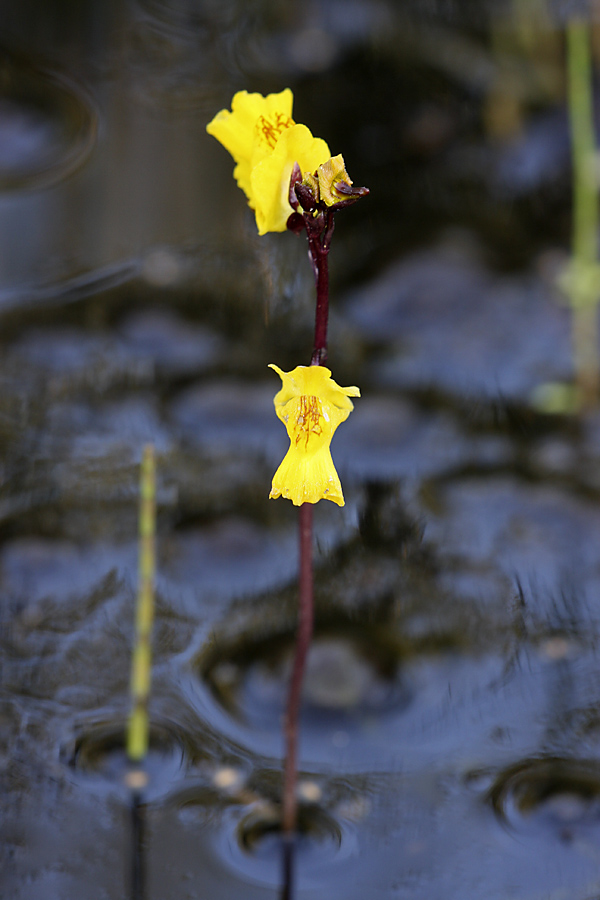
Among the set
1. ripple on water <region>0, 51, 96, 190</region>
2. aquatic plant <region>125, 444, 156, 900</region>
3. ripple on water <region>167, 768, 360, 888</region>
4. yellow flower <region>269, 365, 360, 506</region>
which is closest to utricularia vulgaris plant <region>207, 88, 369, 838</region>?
yellow flower <region>269, 365, 360, 506</region>

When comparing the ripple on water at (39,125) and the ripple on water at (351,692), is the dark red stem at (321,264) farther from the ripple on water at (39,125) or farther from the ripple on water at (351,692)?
the ripple on water at (39,125)

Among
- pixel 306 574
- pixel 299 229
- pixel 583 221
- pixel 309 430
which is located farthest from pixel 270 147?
pixel 583 221

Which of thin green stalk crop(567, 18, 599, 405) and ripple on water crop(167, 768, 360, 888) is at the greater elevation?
thin green stalk crop(567, 18, 599, 405)

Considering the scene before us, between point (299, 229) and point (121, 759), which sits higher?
point (299, 229)

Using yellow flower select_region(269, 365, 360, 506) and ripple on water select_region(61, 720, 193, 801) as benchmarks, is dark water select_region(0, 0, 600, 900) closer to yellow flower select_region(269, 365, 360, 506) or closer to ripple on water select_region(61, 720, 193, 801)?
ripple on water select_region(61, 720, 193, 801)

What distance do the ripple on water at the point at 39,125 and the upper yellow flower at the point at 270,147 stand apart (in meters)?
0.98

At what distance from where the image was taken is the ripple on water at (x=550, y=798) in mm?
958

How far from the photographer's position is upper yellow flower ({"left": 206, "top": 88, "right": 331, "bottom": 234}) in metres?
0.72

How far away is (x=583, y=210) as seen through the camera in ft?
5.40

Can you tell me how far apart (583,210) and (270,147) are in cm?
103

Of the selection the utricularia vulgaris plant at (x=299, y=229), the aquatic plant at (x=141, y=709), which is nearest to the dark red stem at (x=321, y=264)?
the utricularia vulgaris plant at (x=299, y=229)

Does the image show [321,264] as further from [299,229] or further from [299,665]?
[299,665]

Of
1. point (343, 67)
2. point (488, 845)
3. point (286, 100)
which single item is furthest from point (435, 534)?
point (343, 67)

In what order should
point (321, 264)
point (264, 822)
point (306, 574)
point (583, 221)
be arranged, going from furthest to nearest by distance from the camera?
1. point (583, 221)
2. point (264, 822)
3. point (306, 574)
4. point (321, 264)
